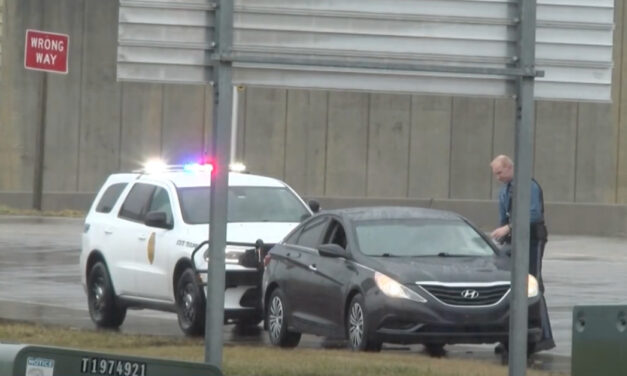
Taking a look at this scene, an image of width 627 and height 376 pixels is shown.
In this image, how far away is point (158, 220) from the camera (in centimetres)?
1700

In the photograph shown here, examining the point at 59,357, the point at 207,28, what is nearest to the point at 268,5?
the point at 207,28

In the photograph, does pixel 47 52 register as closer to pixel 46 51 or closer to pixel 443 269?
pixel 46 51

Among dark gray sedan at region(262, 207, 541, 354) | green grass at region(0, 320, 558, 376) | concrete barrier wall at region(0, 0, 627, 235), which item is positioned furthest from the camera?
concrete barrier wall at region(0, 0, 627, 235)

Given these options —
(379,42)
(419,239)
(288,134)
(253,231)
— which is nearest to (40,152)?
(288,134)

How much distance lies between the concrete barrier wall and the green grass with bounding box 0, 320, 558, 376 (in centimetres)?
1943

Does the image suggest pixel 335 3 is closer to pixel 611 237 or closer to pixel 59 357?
pixel 59 357

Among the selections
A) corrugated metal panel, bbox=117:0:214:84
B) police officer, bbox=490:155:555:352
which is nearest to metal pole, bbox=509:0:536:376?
corrugated metal panel, bbox=117:0:214:84

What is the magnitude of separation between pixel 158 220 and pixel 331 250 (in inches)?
105

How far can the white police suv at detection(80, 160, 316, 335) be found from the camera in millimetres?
16438

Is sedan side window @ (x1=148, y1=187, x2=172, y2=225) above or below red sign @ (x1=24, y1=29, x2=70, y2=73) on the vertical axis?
below

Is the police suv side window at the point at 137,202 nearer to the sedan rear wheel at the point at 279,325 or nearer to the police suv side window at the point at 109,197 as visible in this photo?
the police suv side window at the point at 109,197

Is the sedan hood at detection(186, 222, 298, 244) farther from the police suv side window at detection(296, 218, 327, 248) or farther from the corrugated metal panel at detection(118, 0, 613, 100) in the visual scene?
the corrugated metal panel at detection(118, 0, 613, 100)

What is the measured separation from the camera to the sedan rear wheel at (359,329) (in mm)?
14250

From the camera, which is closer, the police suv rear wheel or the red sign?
the police suv rear wheel
